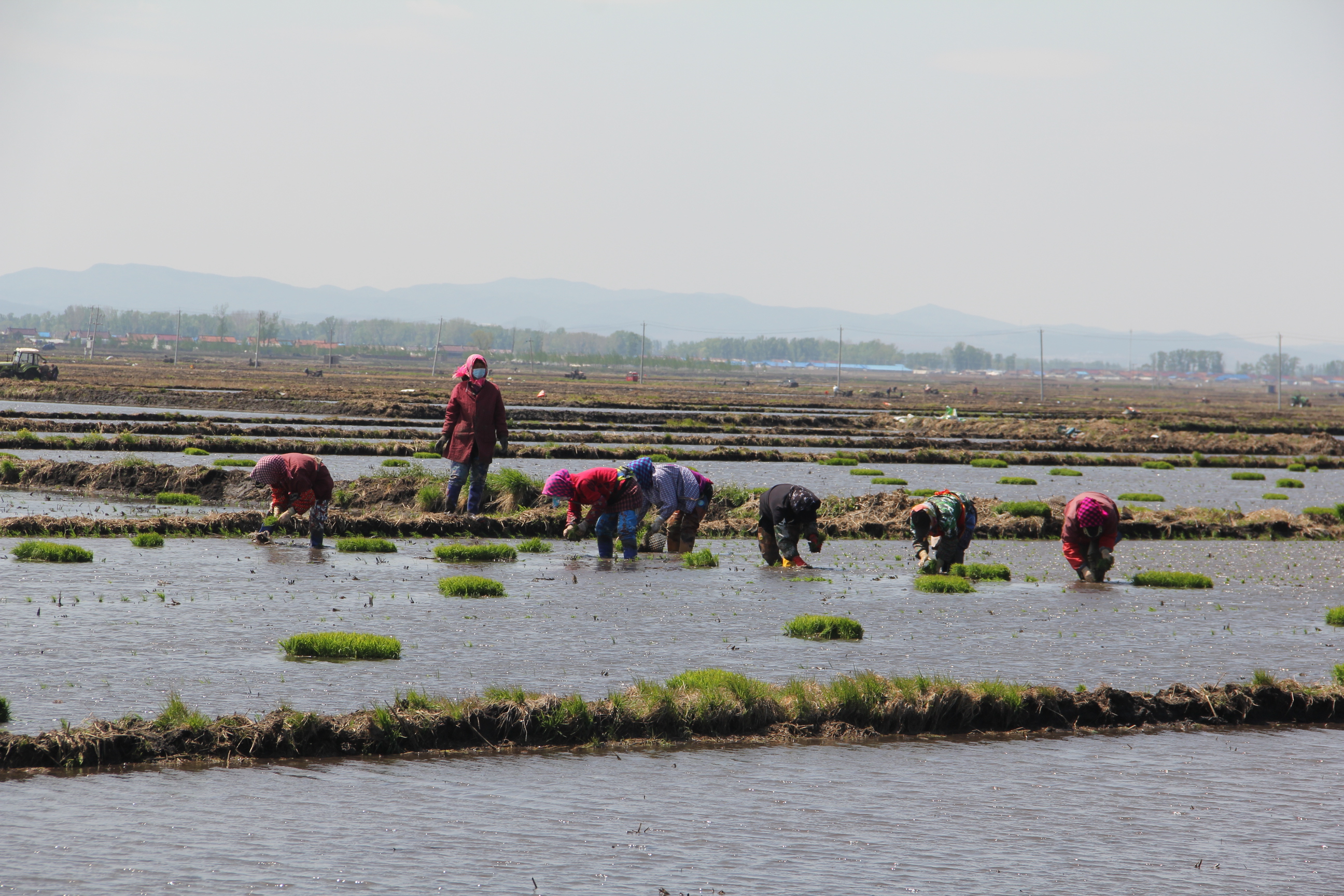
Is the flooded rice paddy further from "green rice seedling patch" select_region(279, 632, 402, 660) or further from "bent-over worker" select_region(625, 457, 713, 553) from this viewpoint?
"bent-over worker" select_region(625, 457, 713, 553)

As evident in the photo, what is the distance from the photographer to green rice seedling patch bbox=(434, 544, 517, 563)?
63.4 ft

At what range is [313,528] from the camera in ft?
64.8

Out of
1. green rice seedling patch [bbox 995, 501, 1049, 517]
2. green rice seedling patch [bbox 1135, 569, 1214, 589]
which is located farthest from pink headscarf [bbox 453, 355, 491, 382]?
green rice seedling patch [bbox 995, 501, 1049, 517]

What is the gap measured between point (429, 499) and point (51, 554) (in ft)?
27.8

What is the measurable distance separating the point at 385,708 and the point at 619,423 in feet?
182

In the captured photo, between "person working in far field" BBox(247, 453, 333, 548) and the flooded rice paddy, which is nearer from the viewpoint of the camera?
the flooded rice paddy

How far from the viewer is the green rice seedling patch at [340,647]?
12086 mm

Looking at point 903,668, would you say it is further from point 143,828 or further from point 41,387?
point 41,387

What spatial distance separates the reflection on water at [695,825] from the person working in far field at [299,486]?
10.5 metres

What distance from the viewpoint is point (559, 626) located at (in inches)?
561

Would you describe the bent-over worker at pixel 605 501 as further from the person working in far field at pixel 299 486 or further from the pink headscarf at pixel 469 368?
the person working in far field at pixel 299 486

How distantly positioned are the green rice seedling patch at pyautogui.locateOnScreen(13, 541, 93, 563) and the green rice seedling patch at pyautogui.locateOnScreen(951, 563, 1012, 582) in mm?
12949

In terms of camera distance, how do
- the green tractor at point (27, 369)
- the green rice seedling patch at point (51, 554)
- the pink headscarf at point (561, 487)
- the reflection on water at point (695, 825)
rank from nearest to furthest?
the reflection on water at point (695, 825)
the green rice seedling patch at point (51, 554)
the pink headscarf at point (561, 487)
the green tractor at point (27, 369)

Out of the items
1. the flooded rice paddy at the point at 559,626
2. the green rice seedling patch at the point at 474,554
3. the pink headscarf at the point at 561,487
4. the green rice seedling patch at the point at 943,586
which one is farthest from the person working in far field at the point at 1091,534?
the green rice seedling patch at the point at 474,554
